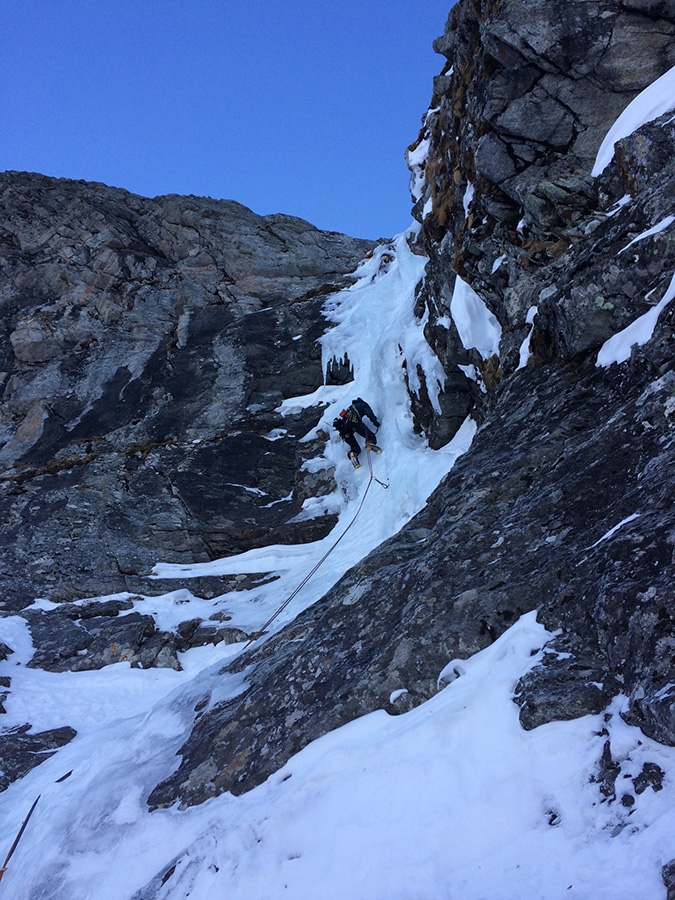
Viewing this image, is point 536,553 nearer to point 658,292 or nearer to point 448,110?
point 658,292

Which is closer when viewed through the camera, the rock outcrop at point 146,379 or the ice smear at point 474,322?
the ice smear at point 474,322

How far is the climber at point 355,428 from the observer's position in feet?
45.4

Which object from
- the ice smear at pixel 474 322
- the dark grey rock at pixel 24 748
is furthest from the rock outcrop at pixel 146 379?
the ice smear at pixel 474 322

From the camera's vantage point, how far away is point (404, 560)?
6363 mm

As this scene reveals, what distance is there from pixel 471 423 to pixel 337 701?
806 cm

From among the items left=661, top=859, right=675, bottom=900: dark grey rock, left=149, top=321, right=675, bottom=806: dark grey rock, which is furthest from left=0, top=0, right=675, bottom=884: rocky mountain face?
left=661, top=859, right=675, bottom=900: dark grey rock

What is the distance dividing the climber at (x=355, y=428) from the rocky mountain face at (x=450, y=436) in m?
1.05

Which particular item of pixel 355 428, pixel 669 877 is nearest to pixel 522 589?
pixel 669 877

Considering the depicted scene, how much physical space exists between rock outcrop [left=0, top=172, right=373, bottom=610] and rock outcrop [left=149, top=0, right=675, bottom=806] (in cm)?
687

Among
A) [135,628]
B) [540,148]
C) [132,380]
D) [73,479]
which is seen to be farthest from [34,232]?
[540,148]

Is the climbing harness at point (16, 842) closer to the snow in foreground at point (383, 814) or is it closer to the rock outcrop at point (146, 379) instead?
the snow in foreground at point (383, 814)

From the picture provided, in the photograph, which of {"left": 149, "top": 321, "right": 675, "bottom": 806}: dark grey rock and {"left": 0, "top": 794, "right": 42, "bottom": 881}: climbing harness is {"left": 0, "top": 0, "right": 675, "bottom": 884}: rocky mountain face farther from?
{"left": 0, "top": 794, "right": 42, "bottom": 881}: climbing harness

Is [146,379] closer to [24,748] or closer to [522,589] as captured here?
[24,748]

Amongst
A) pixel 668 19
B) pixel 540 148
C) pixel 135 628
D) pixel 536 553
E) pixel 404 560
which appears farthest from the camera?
pixel 135 628
